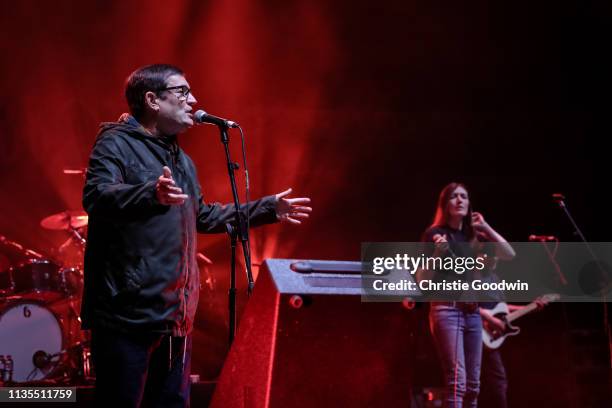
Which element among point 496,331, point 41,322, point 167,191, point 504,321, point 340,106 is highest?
point 340,106

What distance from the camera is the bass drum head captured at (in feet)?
20.5

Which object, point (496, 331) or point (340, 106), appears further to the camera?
point (340, 106)

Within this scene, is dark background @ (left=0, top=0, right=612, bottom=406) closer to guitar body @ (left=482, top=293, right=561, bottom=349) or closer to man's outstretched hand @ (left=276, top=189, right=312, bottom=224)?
guitar body @ (left=482, top=293, right=561, bottom=349)

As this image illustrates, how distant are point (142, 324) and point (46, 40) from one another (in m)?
5.64

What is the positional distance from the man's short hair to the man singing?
11 centimetres

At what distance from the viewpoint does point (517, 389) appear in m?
7.56

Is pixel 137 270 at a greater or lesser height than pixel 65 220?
lesser

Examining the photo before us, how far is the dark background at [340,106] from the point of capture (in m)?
7.35

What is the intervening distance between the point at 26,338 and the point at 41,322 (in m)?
0.19

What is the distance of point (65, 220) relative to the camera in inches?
262

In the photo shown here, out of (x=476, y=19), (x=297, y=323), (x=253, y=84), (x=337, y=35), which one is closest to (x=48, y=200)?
(x=253, y=84)

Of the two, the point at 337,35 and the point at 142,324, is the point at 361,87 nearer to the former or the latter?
the point at 337,35

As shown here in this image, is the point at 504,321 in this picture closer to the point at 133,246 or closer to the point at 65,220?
the point at 65,220

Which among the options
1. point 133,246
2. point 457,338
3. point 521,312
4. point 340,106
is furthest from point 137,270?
point 340,106
